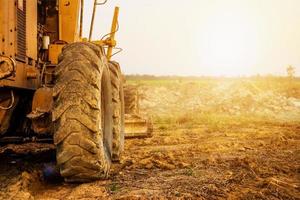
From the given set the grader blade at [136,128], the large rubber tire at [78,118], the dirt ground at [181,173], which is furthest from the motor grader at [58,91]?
the grader blade at [136,128]

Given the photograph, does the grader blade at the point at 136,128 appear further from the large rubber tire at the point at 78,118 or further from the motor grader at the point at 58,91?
the large rubber tire at the point at 78,118

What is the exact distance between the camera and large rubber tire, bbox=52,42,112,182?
4.29m

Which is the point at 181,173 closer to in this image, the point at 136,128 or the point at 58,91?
the point at 58,91

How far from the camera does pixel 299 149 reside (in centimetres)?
846

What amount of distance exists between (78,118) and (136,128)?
5.06 m

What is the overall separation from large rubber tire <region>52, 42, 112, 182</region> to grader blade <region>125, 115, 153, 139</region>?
461cm

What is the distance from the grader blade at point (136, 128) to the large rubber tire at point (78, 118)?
4.61m

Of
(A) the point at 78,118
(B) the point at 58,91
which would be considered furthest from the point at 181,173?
(B) the point at 58,91

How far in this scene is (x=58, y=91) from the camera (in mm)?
4359

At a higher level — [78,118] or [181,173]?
[78,118]

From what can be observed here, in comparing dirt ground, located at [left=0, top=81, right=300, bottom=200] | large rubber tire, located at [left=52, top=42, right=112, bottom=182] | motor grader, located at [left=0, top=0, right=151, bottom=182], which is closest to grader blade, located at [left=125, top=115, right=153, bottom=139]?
dirt ground, located at [left=0, top=81, right=300, bottom=200]

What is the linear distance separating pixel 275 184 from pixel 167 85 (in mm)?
33249

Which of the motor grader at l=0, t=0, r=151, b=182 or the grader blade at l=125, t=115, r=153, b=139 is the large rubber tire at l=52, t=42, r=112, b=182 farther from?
the grader blade at l=125, t=115, r=153, b=139

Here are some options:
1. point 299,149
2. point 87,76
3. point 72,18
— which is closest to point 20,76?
point 87,76
